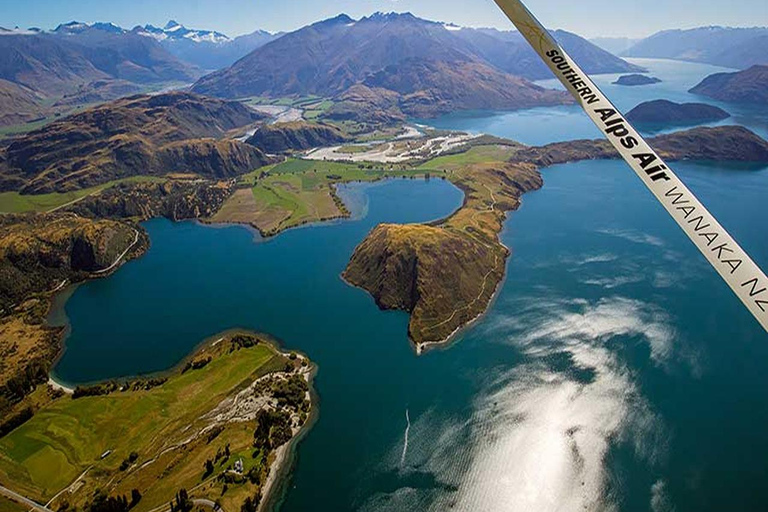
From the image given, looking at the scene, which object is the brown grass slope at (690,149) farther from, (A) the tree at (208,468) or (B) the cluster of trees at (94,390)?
(A) the tree at (208,468)

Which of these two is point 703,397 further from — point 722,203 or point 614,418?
point 722,203

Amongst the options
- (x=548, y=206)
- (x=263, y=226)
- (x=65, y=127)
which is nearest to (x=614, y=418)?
(x=548, y=206)

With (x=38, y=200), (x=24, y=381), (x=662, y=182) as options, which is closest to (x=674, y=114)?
(x=662, y=182)

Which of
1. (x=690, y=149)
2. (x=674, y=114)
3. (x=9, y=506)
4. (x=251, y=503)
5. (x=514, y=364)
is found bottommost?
(x=9, y=506)

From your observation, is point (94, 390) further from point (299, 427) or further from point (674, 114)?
point (674, 114)

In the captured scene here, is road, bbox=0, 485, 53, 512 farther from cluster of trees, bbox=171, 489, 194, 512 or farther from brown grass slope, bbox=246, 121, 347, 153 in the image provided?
brown grass slope, bbox=246, 121, 347, 153

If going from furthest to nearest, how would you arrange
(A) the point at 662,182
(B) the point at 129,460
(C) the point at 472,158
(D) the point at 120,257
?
(C) the point at 472,158 → (D) the point at 120,257 → (B) the point at 129,460 → (A) the point at 662,182

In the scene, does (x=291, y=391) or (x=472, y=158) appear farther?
(x=472, y=158)
